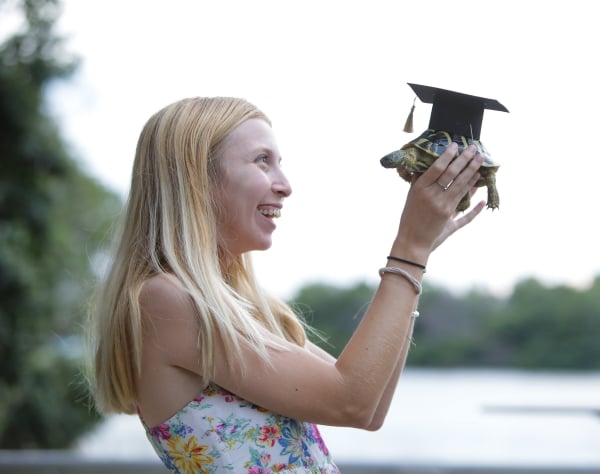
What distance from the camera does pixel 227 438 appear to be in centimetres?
121

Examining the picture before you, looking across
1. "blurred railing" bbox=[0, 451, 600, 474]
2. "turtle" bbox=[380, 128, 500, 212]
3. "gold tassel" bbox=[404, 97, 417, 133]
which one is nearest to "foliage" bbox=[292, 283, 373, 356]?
"blurred railing" bbox=[0, 451, 600, 474]

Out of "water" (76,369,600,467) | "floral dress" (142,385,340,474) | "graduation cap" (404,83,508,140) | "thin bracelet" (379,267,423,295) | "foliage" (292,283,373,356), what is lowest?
"water" (76,369,600,467)

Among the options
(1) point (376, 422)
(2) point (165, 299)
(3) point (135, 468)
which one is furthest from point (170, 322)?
(3) point (135, 468)

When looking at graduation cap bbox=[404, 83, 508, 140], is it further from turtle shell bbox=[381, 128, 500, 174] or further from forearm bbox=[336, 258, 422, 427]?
forearm bbox=[336, 258, 422, 427]

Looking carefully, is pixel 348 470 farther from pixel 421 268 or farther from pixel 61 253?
pixel 61 253

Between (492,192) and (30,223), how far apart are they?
7.91 m

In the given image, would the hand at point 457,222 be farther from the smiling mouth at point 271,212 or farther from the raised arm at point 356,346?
the smiling mouth at point 271,212

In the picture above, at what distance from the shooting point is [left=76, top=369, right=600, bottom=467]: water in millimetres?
7902

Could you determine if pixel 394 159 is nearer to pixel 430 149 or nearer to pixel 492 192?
pixel 430 149

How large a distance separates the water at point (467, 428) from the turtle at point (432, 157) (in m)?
6.09

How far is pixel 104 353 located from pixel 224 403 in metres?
0.24

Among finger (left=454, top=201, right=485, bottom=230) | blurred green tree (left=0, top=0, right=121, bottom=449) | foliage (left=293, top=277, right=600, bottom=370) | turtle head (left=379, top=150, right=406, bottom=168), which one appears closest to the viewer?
turtle head (left=379, top=150, right=406, bottom=168)

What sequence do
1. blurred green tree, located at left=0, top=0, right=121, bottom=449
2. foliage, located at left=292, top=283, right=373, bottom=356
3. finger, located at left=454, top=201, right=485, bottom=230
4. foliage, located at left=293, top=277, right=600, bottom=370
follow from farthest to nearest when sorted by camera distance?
foliage, located at left=293, top=277, right=600, bottom=370 → blurred green tree, located at left=0, top=0, right=121, bottom=449 → foliage, located at left=292, top=283, right=373, bottom=356 → finger, located at left=454, top=201, right=485, bottom=230

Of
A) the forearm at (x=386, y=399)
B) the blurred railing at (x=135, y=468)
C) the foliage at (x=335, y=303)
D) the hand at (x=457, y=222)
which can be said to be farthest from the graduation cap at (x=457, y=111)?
the blurred railing at (x=135, y=468)
